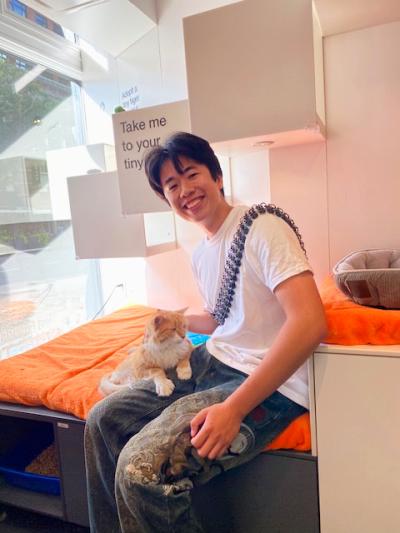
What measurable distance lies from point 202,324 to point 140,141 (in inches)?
40.2

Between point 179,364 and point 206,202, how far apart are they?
0.46 meters

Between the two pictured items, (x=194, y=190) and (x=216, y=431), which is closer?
(x=216, y=431)

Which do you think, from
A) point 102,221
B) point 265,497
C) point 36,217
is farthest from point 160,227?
point 265,497

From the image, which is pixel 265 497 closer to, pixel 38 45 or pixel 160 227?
pixel 160 227

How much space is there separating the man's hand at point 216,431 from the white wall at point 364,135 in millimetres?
1100

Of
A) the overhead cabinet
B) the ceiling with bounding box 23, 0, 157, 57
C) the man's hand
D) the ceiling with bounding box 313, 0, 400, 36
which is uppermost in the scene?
the ceiling with bounding box 23, 0, 157, 57

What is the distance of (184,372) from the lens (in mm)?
1074

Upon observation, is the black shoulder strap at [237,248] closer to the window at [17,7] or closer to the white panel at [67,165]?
the white panel at [67,165]

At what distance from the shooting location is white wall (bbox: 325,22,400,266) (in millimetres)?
1547

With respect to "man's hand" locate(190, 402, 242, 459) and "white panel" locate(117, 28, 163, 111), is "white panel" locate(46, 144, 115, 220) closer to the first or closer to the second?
"white panel" locate(117, 28, 163, 111)

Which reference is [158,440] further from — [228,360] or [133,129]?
[133,129]

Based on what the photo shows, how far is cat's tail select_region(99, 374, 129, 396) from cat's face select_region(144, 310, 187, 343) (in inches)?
7.6

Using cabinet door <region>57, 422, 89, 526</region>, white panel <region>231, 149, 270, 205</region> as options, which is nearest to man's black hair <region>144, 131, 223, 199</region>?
cabinet door <region>57, 422, 89, 526</region>

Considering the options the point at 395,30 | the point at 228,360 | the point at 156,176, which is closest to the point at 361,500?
the point at 228,360
